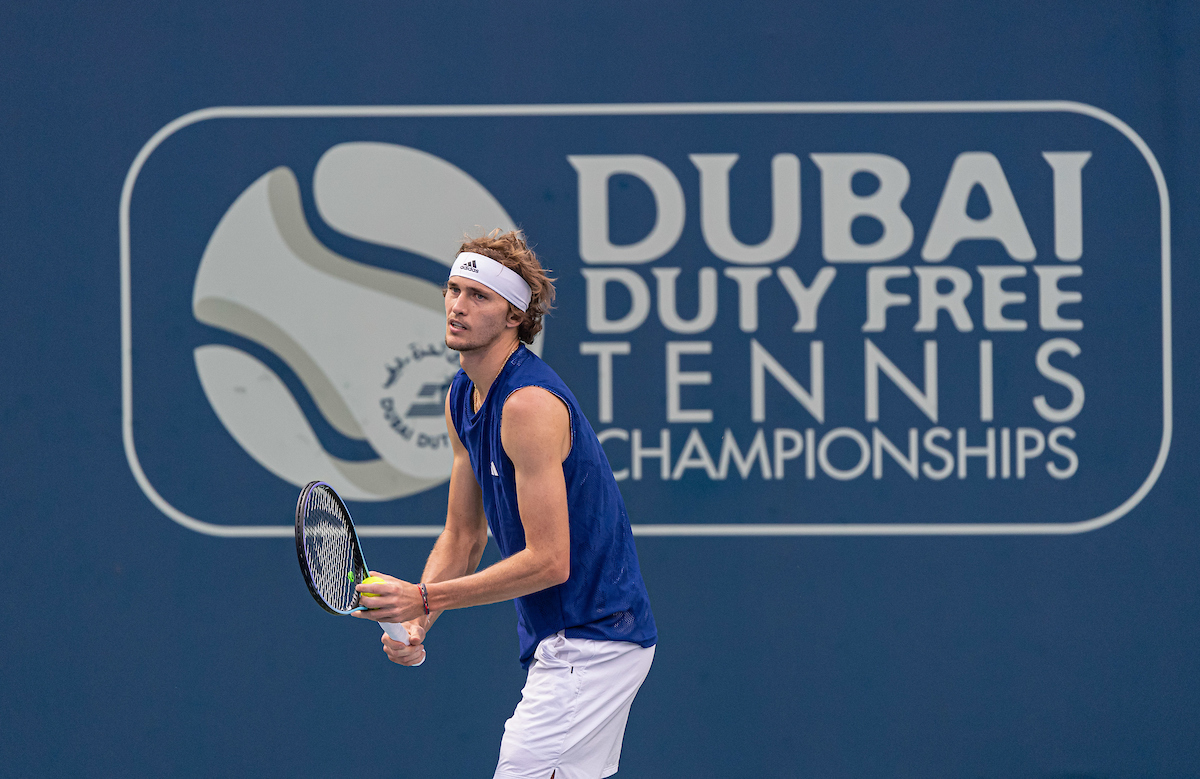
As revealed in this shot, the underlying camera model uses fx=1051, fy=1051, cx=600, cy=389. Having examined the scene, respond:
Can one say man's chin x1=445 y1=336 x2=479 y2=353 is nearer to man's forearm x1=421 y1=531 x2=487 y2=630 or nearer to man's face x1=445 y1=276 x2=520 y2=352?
man's face x1=445 y1=276 x2=520 y2=352

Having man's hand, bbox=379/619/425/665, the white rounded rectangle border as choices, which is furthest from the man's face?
the white rounded rectangle border

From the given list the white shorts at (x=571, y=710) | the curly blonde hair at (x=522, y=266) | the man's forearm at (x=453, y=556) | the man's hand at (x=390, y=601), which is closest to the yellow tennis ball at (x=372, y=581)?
the man's hand at (x=390, y=601)

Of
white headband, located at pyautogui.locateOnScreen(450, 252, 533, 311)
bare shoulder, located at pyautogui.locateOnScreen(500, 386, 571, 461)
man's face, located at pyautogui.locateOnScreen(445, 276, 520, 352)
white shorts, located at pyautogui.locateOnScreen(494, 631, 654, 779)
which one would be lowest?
white shorts, located at pyautogui.locateOnScreen(494, 631, 654, 779)

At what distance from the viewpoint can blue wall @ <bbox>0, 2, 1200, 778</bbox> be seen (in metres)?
3.34

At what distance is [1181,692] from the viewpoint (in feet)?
11.2

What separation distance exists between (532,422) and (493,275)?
15.0 inches

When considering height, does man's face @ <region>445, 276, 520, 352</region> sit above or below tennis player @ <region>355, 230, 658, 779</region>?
above

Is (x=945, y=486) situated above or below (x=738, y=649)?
above

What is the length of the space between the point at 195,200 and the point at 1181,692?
357 centimetres

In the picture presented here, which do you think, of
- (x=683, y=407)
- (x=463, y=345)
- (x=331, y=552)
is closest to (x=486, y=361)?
(x=463, y=345)

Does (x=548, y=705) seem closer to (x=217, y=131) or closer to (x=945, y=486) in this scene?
(x=945, y=486)

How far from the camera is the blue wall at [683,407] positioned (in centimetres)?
334

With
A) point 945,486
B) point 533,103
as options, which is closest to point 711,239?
point 533,103

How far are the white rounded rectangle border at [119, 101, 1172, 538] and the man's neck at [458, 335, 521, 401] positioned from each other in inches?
42.6
